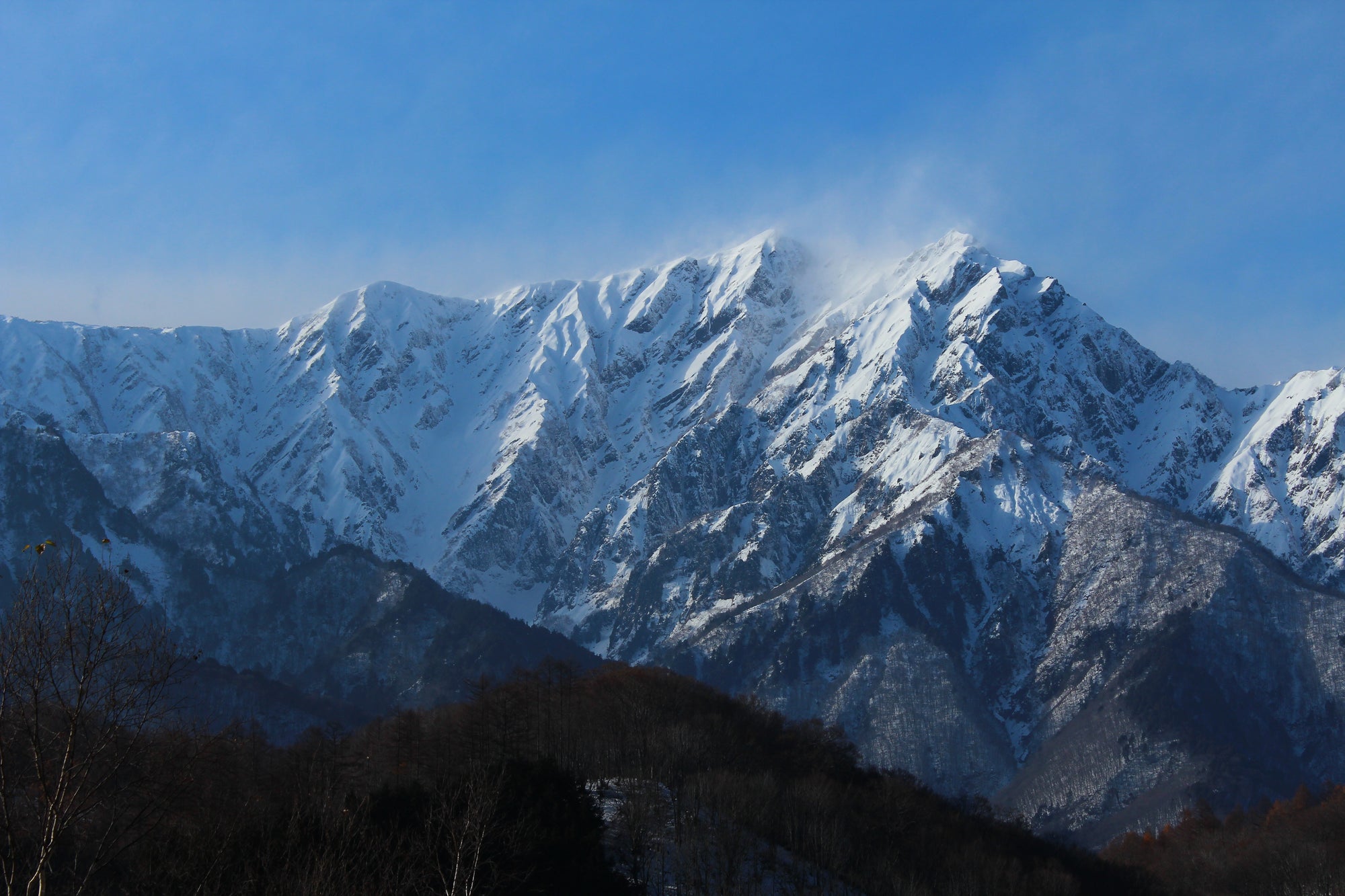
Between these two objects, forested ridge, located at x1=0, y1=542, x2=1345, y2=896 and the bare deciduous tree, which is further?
forested ridge, located at x1=0, y1=542, x2=1345, y2=896

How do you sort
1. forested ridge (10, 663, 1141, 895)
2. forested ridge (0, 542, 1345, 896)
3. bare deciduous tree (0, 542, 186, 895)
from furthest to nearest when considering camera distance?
forested ridge (10, 663, 1141, 895)
forested ridge (0, 542, 1345, 896)
bare deciduous tree (0, 542, 186, 895)

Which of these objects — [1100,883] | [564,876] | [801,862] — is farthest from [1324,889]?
[564,876]

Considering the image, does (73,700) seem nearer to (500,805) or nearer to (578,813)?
(500,805)

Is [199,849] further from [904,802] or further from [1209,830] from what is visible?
[1209,830]

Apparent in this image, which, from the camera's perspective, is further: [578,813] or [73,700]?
[578,813]

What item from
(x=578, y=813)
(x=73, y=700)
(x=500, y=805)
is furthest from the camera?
(x=578, y=813)

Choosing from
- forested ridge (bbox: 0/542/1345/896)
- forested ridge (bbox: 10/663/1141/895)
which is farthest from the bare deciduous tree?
forested ridge (bbox: 10/663/1141/895)

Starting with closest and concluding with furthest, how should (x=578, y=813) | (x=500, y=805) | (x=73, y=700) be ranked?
1. (x=73, y=700)
2. (x=500, y=805)
3. (x=578, y=813)

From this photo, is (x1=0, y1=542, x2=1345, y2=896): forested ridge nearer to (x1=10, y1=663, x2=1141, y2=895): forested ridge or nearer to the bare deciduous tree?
the bare deciduous tree

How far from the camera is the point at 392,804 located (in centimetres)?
7031

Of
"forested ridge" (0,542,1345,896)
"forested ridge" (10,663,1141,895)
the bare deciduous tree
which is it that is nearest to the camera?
the bare deciduous tree

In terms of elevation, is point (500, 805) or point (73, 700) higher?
point (73, 700)

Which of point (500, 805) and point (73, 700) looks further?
point (500, 805)

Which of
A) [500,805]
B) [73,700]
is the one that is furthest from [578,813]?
[73,700]
